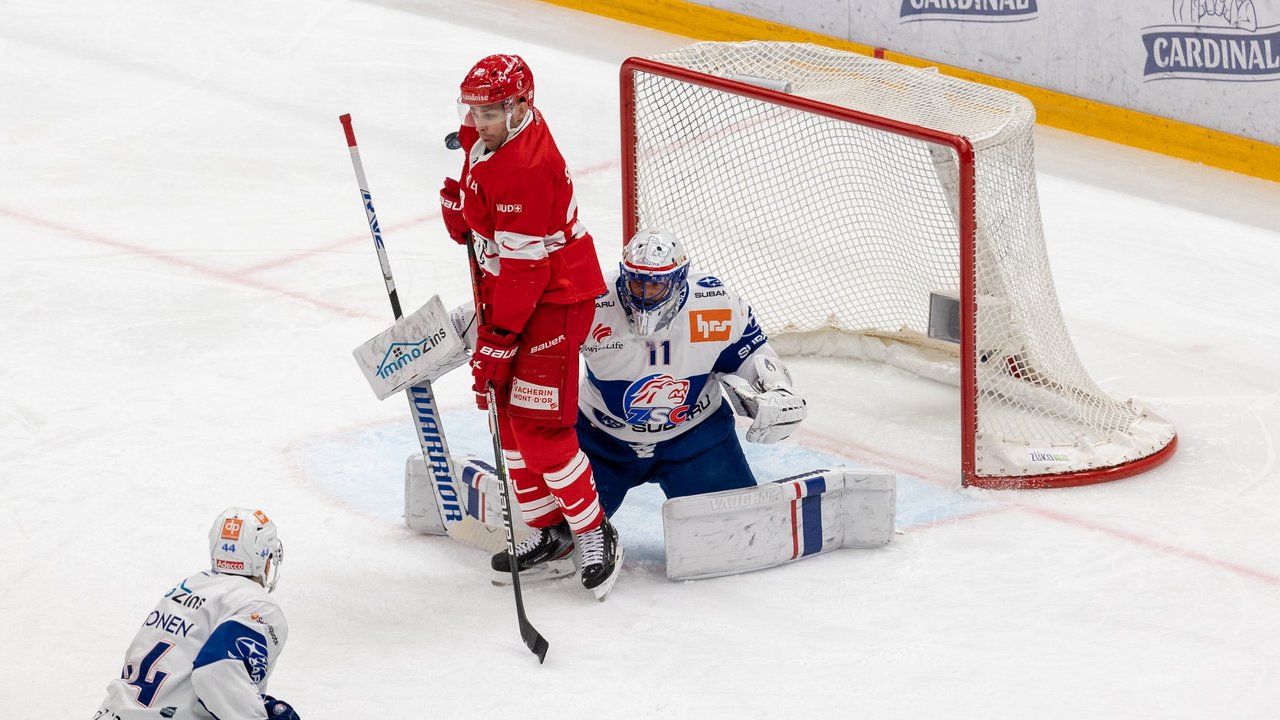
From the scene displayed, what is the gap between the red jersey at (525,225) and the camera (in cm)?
376

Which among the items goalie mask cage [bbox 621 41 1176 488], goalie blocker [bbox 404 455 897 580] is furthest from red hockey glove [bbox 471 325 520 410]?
goalie mask cage [bbox 621 41 1176 488]

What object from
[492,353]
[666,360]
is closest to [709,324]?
[666,360]

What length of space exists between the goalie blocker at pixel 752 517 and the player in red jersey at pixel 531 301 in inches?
5.5

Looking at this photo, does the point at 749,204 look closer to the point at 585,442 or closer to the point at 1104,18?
the point at 585,442

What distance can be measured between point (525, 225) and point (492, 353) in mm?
306

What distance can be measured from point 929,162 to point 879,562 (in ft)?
4.19

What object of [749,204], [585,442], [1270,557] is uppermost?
[749,204]

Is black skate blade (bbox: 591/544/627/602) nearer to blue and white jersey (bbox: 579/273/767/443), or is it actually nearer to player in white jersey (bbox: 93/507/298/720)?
blue and white jersey (bbox: 579/273/767/443)

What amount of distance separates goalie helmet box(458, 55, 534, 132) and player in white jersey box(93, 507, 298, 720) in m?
1.10

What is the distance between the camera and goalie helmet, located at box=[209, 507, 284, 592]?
3.16 meters

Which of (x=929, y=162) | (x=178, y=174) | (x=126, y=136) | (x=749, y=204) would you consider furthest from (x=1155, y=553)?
(x=126, y=136)

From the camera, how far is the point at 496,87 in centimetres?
374

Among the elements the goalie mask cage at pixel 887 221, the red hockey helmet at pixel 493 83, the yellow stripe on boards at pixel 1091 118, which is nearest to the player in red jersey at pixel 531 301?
the red hockey helmet at pixel 493 83

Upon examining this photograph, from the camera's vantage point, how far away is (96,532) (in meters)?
4.43
